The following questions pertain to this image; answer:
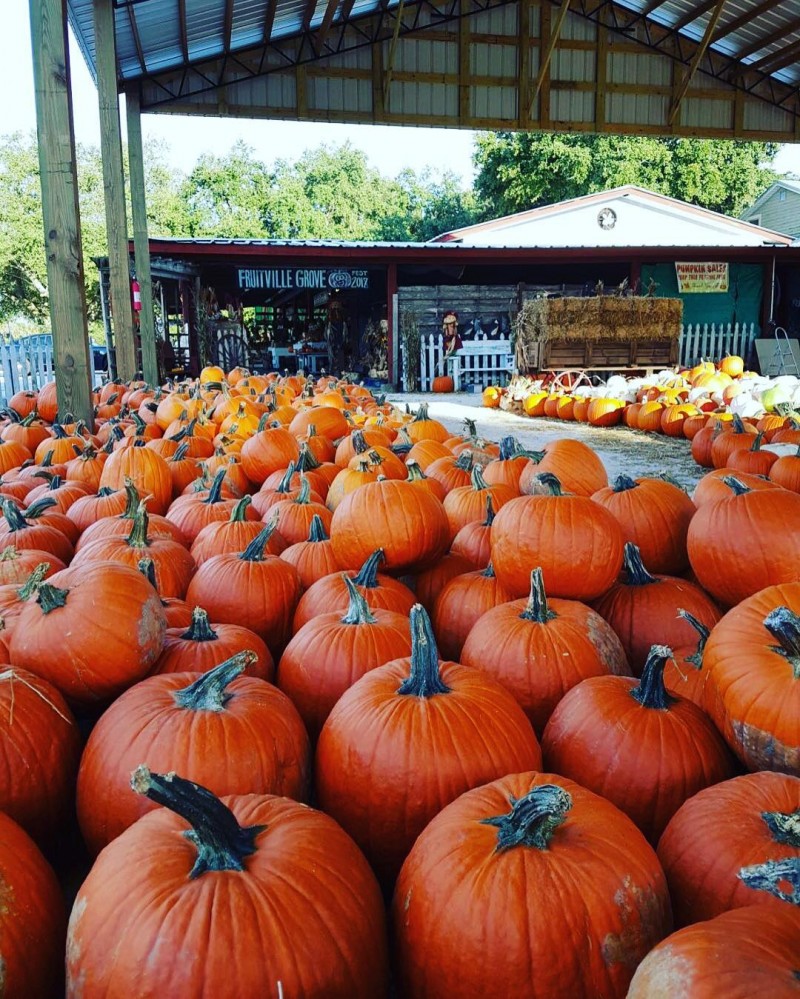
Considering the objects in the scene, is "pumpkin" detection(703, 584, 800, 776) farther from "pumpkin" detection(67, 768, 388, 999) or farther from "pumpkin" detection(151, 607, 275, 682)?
"pumpkin" detection(151, 607, 275, 682)

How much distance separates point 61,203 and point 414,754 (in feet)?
15.0

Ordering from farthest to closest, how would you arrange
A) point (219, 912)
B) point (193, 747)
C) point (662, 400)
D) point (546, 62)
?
1. point (546, 62)
2. point (662, 400)
3. point (193, 747)
4. point (219, 912)

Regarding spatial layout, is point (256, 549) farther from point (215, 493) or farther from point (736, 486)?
point (736, 486)

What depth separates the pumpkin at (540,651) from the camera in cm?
175

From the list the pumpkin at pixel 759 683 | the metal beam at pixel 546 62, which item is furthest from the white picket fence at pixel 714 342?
the pumpkin at pixel 759 683

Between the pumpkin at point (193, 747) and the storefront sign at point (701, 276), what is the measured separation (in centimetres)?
1875

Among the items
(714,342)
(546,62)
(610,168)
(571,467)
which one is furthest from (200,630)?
(610,168)

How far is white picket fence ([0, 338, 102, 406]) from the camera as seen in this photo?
10414 millimetres

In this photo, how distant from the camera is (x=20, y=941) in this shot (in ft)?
3.30

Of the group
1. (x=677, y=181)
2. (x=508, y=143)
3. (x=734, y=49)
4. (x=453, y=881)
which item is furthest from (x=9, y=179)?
(x=453, y=881)

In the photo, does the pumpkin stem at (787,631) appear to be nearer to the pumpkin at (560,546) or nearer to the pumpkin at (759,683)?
the pumpkin at (759,683)

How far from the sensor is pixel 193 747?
4.38ft

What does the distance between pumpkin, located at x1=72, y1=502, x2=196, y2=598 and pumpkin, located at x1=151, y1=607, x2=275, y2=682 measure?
1.35 feet

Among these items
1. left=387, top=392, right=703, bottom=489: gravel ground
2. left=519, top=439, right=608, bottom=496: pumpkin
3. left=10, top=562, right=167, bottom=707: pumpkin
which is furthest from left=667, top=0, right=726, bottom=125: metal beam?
left=10, top=562, right=167, bottom=707: pumpkin
